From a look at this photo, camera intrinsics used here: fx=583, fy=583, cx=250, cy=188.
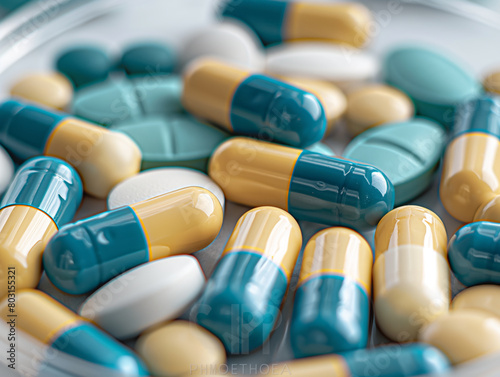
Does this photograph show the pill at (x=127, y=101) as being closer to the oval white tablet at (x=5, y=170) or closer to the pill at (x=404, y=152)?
the oval white tablet at (x=5, y=170)

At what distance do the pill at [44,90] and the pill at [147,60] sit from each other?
18cm

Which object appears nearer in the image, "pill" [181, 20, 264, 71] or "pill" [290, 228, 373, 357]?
"pill" [290, 228, 373, 357]

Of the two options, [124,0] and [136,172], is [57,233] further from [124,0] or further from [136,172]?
[124,0]

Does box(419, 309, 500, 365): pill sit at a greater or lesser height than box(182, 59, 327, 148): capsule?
lesser

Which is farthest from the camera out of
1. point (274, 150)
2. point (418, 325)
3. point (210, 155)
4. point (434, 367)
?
point (210, 155)

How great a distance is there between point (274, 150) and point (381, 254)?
0.31 metres

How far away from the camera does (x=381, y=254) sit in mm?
1012

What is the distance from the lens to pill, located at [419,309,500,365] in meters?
0.84

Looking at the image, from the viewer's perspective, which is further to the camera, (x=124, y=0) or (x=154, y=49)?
(x=124, y=0)

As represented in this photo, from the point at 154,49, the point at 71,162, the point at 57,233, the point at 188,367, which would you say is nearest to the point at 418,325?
the point at 188,367

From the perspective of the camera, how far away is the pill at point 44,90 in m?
1.45

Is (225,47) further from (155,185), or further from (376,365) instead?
(376,365)

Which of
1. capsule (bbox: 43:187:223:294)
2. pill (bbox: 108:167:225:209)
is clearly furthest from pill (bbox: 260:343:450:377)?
pill (bbox: 108:167:225:209)

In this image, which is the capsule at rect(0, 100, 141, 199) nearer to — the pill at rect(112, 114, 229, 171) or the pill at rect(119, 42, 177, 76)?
the pill at rect(112, 114, 229, 171)
